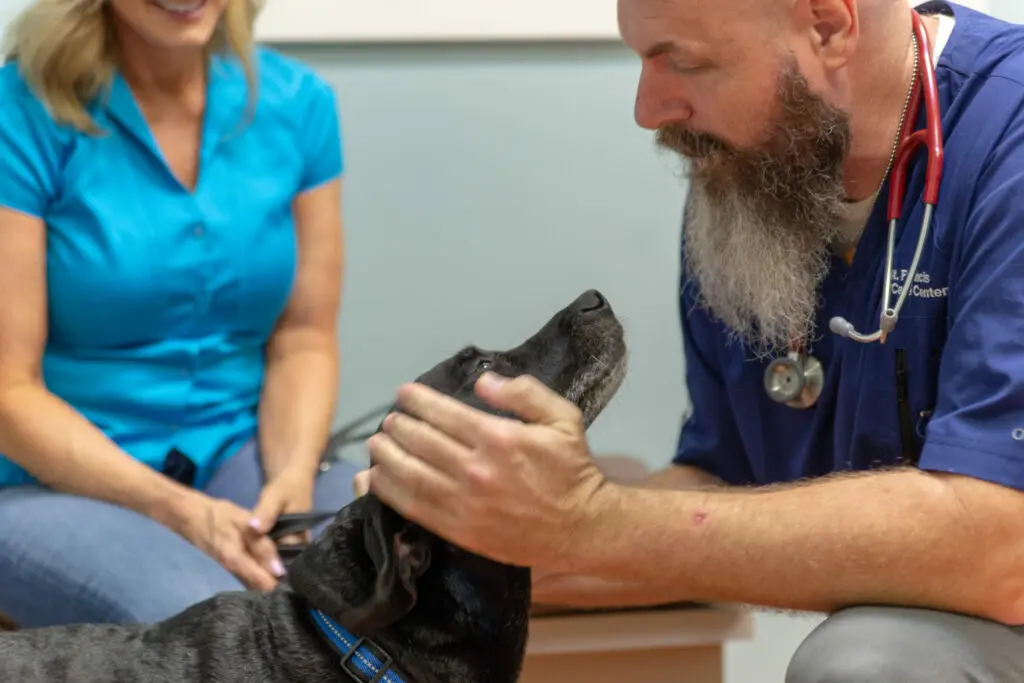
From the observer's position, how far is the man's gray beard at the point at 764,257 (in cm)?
153

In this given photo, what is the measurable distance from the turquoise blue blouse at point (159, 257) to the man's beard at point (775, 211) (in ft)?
2.19

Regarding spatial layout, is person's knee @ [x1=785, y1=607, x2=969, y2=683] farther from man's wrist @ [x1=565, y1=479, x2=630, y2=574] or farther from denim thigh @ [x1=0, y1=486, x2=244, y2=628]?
denim thigh @ [x1=0, y1=486, x2=244, y2=628]

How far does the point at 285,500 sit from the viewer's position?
1801 mm

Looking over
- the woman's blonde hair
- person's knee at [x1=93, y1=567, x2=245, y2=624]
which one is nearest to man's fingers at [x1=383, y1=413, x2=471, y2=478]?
person's knee at [x1=93, y1=567, x2=245, y2=624]

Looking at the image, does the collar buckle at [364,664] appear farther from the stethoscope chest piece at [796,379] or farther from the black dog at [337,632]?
the stethoscope chest piece at [796,379]

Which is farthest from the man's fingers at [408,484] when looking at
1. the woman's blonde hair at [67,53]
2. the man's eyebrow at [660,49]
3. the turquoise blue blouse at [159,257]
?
the woman's blonde hair at [67,53]

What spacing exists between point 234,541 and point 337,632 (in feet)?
1.56

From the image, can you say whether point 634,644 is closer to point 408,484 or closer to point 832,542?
point 832,542

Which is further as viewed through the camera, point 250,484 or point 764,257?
point 250,484

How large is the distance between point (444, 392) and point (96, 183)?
68 centimetres

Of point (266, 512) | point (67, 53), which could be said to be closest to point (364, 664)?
point (266, 512)

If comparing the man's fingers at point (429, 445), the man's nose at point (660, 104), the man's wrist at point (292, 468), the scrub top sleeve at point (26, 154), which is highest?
the man's nose at point (660, 104)

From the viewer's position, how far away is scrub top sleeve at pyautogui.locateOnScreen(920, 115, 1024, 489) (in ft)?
4.03

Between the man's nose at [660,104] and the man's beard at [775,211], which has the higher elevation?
the man's nose at [660,104]
